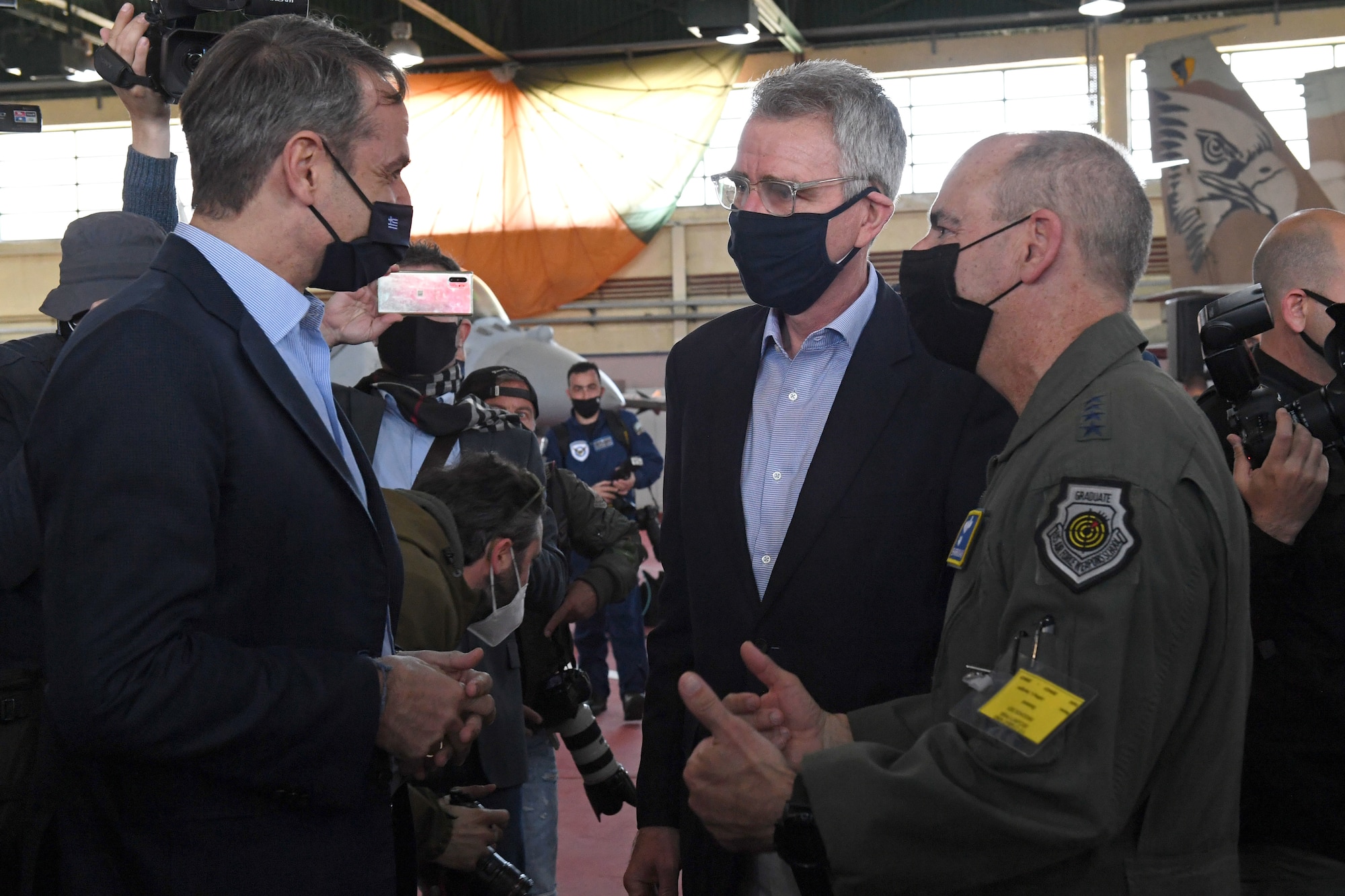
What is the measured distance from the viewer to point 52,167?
61.8ft

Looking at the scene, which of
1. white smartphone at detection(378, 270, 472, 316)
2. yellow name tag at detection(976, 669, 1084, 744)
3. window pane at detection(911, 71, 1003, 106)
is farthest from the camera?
window pane at detection(911, 71, 1003, 106)

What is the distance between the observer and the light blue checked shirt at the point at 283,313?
4.69 feet

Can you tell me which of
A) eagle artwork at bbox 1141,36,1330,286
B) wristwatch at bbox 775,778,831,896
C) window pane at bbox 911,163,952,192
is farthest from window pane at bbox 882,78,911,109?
wristwatch at bbox 775,778,831,896

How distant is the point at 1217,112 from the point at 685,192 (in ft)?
31.5

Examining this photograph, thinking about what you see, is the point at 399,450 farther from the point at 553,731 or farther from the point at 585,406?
the point at 585,406

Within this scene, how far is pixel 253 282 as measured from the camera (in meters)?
1.44

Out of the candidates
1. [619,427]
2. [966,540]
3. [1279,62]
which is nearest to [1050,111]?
[1279,62]

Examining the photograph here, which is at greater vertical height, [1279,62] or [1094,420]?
[1279,62]

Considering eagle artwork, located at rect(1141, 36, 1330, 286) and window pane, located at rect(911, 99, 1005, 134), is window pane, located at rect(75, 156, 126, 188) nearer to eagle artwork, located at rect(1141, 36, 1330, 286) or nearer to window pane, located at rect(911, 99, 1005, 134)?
window pane, located at rect(911, 99, 1005, 134)

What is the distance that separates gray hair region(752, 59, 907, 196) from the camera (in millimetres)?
1954

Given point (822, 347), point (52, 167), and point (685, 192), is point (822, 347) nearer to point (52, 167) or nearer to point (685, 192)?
point (685, 192)

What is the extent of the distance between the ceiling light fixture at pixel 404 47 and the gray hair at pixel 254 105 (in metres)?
14.1

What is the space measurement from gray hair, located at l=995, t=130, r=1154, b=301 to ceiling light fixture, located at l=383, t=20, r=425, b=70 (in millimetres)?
14299

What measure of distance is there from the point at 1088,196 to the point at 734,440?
2.39 ft
